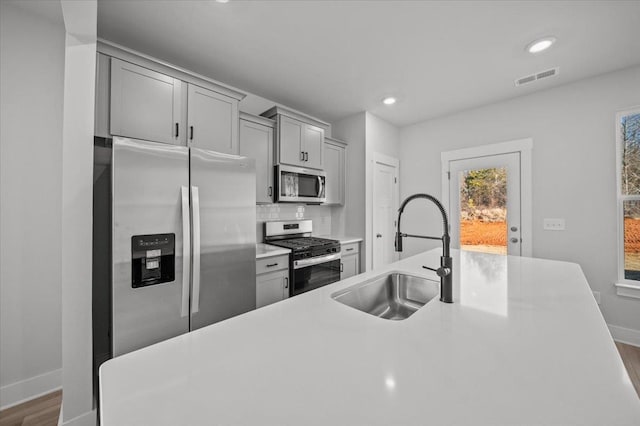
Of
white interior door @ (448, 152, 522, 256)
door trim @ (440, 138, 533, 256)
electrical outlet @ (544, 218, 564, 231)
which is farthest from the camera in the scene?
white interior door @ (448, 152, 522, 256)

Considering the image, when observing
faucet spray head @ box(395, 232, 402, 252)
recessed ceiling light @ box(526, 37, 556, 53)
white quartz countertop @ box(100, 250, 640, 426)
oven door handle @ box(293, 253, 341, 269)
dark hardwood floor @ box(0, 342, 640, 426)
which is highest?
recessed ceiling light @ box(526, 37, 556, 53)

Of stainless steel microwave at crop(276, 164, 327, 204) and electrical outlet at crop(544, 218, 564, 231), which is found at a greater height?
stainless steel microwave at crop(276, 164, 327, 204)

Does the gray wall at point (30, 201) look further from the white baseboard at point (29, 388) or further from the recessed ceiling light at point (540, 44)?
the recessed ceiling light at point (540, 44)

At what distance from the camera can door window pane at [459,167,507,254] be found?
10.8 feet

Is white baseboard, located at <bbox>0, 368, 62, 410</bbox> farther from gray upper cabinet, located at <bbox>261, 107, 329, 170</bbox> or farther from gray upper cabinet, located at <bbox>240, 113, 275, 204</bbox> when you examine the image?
gray upper cabinet, located at <bbox>261, 107, 329, 170</bbox>

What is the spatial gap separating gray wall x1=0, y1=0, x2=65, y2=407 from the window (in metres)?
4.99

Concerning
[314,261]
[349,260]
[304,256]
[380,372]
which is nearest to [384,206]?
[349,260]

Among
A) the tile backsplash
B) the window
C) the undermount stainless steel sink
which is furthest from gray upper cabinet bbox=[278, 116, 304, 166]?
the window

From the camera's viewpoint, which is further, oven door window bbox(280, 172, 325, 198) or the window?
oven door window bbox(280, 172, 325, 198)

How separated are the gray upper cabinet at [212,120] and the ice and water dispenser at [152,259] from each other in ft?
3.28

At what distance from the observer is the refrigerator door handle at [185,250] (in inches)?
66.5

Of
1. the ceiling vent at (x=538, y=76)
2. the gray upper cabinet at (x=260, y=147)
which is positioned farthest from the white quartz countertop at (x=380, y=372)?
the ceiling vent at (x=538, y=76)

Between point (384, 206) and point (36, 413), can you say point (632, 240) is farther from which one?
point (36, 413)

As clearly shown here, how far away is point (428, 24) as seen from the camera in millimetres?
1969
